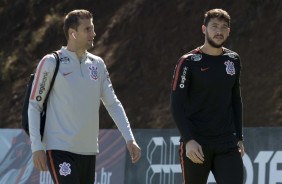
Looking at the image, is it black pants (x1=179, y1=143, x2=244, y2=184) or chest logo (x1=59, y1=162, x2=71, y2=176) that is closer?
chest logo (x1=59, y1=162, x2=71, y2=176)

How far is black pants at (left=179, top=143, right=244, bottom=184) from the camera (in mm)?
7188

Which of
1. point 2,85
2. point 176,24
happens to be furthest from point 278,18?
point 2,85

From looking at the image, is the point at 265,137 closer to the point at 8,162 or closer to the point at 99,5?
the point at 8,162

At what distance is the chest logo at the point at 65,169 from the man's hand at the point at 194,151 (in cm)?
92

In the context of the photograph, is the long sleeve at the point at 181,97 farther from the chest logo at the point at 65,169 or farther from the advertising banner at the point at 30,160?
the advertising banner at the point at 30,160

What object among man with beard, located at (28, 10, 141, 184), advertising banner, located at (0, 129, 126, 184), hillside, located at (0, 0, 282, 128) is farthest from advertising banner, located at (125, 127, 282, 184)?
man with beard, located at (28, 10, 141, 184)

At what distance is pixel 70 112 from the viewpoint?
284 inches

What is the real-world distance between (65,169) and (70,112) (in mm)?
451

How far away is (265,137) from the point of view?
432 inches

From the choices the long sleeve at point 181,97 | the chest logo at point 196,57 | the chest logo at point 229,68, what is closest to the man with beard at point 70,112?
the long sleeve at point 181,97

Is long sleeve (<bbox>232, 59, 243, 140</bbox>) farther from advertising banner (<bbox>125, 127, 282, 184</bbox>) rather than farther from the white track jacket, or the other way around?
advertising banner (<bbox>125, 127, 282, 184</bbox>)

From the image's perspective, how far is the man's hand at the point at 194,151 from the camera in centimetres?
708

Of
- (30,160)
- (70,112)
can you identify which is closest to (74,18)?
(70,112)

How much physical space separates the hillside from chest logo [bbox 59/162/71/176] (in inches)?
265
